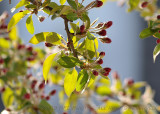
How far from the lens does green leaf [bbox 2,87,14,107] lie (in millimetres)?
1190

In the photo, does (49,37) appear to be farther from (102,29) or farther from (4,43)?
(4,43)

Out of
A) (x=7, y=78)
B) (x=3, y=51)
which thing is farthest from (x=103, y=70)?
(x=3, y=51)

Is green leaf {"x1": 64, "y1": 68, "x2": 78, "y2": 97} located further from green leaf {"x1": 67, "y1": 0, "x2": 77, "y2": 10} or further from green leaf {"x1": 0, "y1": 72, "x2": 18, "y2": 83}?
green leaf {"x1": 0, "y1": 72, "x2": 18, "y2": 83}

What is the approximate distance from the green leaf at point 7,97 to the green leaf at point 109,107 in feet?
1.45

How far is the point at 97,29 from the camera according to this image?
64 cm

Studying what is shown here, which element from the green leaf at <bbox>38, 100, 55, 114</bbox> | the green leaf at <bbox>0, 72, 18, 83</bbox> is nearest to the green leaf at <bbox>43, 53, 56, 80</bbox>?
the green leaf at <bbox>38, 100, 55, 114</bbox>

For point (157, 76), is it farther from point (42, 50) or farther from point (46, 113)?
point (46, 113)

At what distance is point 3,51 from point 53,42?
76cm

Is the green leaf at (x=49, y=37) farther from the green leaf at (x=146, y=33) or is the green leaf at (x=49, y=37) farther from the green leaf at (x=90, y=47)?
the green leaf at (x=146, y=33)

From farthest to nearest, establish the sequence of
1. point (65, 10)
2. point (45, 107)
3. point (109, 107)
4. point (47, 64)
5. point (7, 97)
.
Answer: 1. point (109, 107)
2. point (7, 97)
3. point (45, 107)
4. point (47, 64)
5. point (65, 10)

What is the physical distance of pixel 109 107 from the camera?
1.42 m

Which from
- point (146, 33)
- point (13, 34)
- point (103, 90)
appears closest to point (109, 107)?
point (103, 90)

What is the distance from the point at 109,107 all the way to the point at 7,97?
52 centimetres

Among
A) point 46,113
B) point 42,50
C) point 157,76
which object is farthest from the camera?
point 157,76
